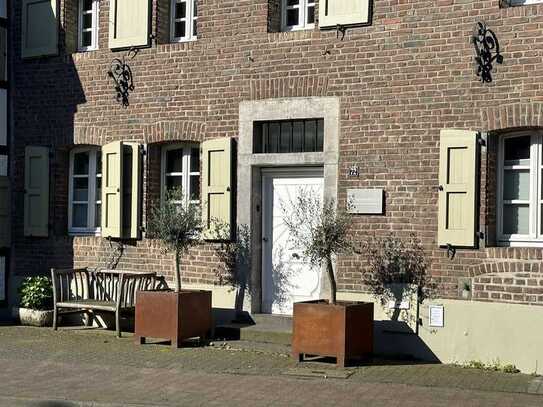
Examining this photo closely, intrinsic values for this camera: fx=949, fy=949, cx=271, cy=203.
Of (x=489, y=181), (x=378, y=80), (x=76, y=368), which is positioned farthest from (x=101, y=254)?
(x=489, y=181)

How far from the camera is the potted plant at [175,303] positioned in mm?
11820

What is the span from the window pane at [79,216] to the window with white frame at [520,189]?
639 centimetres

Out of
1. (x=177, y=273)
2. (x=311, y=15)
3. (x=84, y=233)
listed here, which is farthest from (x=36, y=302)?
(x=311, y=15)

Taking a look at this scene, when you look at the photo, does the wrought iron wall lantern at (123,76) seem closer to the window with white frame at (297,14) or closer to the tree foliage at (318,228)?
the window with white frame at (297,14)

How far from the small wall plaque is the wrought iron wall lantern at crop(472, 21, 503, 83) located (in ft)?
6.05

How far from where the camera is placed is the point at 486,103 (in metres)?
10.8

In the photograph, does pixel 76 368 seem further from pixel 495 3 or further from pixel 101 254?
pixel 495 3

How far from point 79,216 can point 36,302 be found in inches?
59.7

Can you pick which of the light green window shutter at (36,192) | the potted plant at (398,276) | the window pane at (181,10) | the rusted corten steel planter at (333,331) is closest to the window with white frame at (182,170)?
the window pane at (181,10)

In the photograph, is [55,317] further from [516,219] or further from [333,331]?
[516,219]

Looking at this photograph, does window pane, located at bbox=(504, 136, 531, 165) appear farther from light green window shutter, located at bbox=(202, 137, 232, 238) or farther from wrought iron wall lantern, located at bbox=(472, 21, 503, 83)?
light green window shutter, located at bbox=(202, 137, 232, 238)

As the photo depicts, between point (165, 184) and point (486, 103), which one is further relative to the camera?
point (165, 184)

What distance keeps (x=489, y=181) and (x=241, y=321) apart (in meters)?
3.74

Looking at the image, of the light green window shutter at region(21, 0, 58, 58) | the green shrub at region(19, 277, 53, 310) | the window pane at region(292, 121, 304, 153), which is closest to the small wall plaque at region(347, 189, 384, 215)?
the window pane at region(292, 121, 304, 153)
